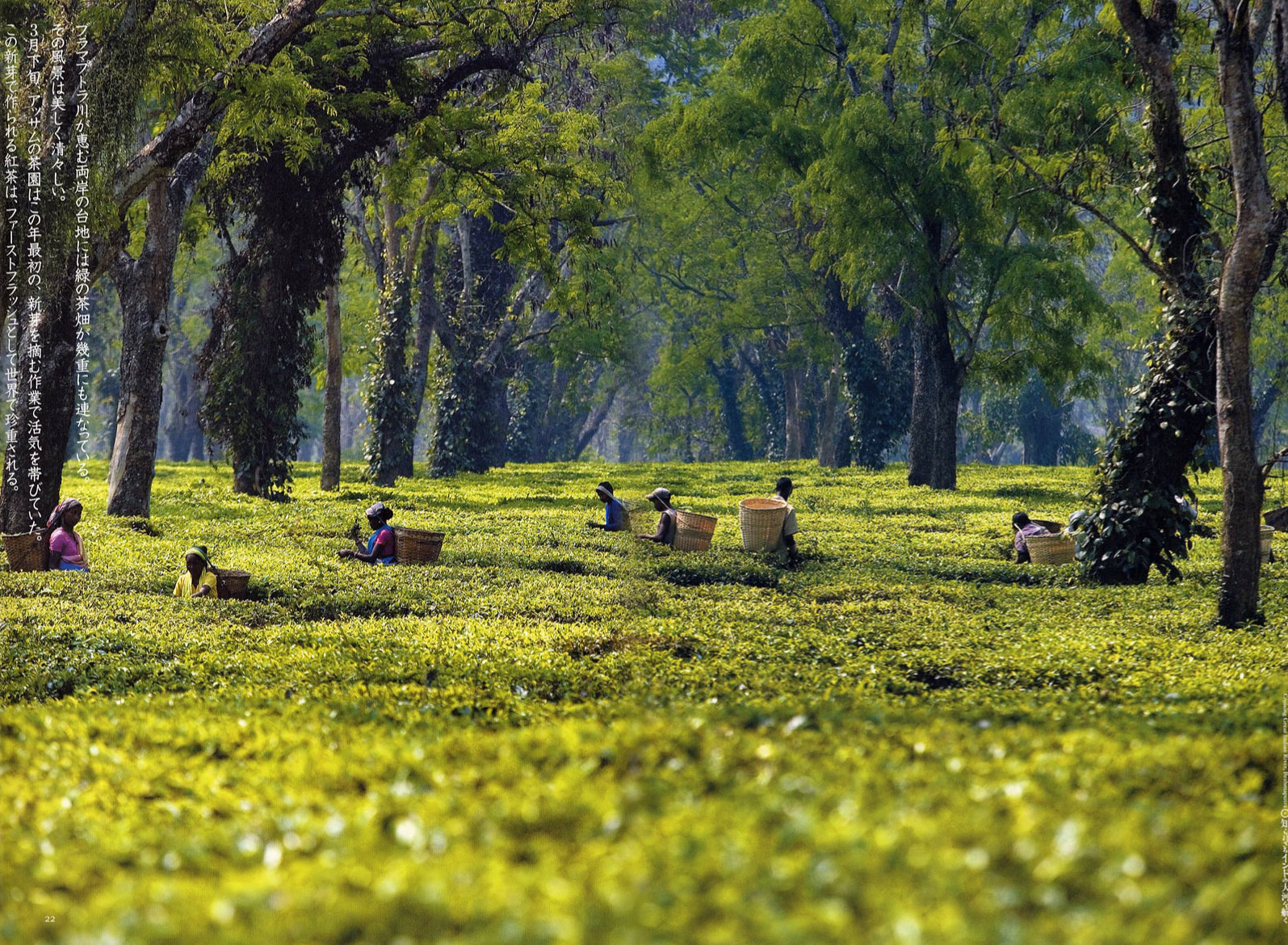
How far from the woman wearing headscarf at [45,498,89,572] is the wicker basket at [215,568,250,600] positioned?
8.00 feet

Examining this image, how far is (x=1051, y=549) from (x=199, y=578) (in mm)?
11274

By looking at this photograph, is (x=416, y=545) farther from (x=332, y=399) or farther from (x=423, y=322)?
(x=423, y=322)

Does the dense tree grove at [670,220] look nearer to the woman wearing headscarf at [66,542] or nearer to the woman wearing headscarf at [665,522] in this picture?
the woman wearing headscarf at [66,542]

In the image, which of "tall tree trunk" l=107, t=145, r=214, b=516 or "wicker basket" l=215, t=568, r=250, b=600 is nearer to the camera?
"wicker basket" l=215, t=568, r=250, b=600

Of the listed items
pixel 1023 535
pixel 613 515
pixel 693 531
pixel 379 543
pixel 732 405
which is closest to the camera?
pixel 379 543

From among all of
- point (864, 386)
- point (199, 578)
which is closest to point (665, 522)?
point (199, 578)

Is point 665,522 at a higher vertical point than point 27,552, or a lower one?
higher

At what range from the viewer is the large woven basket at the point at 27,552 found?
559 inches

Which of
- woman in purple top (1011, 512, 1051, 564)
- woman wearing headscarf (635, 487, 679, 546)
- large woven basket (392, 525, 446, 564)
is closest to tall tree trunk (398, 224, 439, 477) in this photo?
woman wearing headscarf (635, 487, 679, 546)

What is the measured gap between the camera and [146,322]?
62.0 feet

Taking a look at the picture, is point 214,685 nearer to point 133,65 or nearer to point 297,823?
point 297,823

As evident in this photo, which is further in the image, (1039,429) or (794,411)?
(1039,429)

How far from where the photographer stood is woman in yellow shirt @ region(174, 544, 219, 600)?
12688 mm

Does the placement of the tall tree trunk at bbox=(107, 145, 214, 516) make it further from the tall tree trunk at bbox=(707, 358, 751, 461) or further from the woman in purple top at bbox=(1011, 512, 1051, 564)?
the tall tree trunk at bbox=(707, 358, 751, 461)
